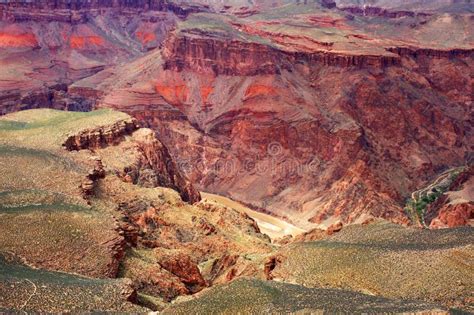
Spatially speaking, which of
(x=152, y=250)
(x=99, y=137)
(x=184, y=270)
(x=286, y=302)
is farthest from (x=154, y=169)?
(x=286, y=302)

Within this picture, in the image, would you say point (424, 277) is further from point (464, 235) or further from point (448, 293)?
point (464, 235)

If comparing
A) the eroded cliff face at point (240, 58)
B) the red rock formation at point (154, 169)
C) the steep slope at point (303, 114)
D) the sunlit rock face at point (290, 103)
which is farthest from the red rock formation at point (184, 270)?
the eroded cliff face at point (240, 58)

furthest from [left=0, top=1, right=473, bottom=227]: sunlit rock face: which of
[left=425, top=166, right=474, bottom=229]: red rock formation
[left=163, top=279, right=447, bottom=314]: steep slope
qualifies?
[left=163, top=279, right=447, bottom=314]: steep slope

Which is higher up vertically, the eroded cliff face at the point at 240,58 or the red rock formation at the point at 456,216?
the eroded cliff face at the point at 240,58

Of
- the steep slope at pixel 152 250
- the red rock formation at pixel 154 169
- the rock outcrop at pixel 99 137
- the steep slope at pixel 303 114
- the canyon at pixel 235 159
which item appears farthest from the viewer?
the steep slope at pixel 303 114

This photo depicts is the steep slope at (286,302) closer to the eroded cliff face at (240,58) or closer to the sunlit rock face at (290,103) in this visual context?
the sunlit rock face at (290,103)

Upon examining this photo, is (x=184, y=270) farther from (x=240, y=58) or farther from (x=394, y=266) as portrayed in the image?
(x=240, y=58)

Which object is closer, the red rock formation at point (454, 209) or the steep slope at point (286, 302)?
the steep slope at point (286, 302)

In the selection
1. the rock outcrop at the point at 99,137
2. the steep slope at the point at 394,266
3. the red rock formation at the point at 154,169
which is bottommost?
the red rock formation at the point at 154,169

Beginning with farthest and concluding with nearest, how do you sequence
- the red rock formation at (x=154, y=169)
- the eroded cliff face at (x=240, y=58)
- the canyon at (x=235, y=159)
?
the eroded cliff face at (x=240, y=58) → the red rock formation at (x=154, y=169) → the canyon at (x=235, y=159)

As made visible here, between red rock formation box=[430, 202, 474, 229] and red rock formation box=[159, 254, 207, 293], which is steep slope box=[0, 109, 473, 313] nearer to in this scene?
red rock formation box=[159, 254, 207, 293]
